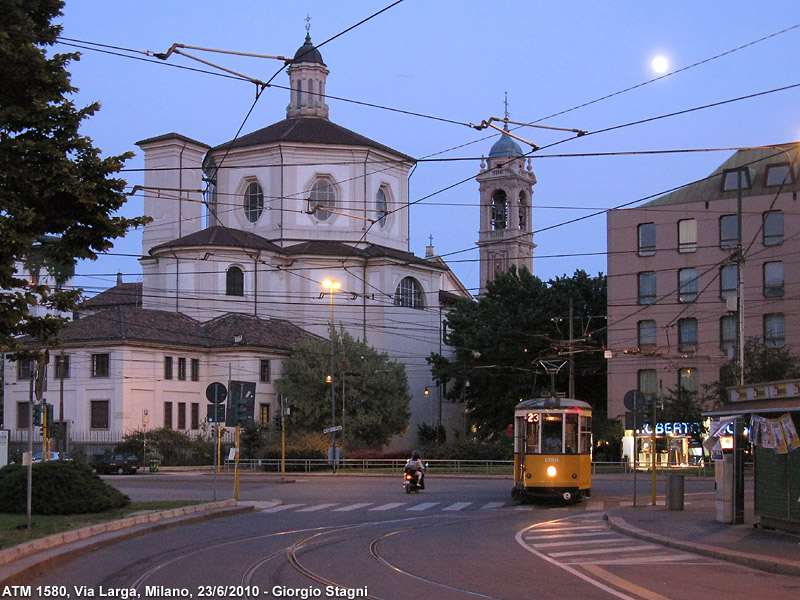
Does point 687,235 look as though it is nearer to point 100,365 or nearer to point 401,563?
point 100,365

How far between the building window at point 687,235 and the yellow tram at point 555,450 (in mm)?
33312

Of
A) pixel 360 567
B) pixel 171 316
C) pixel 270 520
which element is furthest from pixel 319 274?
pixel 360 567

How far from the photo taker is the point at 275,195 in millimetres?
74000

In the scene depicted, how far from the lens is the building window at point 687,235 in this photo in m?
60.0

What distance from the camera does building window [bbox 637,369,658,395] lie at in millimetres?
62312

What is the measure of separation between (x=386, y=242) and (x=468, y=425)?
13.8 metres

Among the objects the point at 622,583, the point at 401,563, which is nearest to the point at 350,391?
the point at 401,563

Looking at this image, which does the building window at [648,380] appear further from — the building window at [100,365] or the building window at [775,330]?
the building window at [100,365]

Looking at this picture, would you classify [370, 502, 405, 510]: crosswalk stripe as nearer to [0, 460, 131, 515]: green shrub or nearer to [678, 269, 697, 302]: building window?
[0, 460, 131, 515]: green shrub

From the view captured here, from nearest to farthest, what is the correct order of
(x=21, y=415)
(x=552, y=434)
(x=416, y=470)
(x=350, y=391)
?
(x=552, y=434), (x=416, y=470), (x=350, y=391), (x=21, y=415)

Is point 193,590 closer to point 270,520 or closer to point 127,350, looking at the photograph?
point 270,520

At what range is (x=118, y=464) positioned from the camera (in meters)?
54.8

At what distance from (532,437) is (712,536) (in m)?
10.3

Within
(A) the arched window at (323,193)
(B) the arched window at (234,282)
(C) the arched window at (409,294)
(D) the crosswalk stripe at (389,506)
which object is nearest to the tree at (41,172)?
(D) the crosswalk stripe at (389,506)
